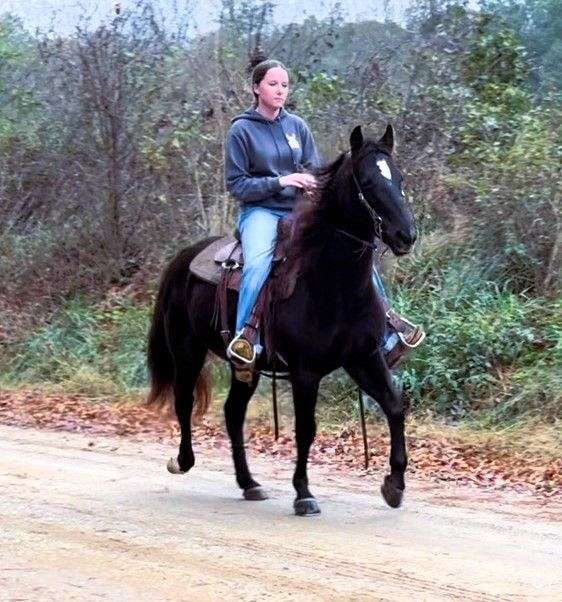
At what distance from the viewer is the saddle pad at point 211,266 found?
8680 mm

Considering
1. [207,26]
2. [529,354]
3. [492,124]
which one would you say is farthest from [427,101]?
[529,354]

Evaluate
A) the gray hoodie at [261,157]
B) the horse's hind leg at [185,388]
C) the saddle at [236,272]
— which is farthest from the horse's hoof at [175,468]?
the gray hoodie at [261,157]

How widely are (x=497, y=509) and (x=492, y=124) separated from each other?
7960 millimetres

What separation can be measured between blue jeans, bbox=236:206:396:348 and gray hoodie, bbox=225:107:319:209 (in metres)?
0.13

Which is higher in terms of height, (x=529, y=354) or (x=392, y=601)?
(x=392, y=601)

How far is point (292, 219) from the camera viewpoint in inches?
329

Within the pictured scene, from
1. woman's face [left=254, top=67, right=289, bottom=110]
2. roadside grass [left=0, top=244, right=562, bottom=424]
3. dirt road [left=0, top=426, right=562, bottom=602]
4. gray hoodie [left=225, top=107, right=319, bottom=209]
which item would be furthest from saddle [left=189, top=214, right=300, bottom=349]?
roadside grass [left=0, top=244, right=562, bottom=424]

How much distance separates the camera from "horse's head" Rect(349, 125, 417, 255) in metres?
7.50

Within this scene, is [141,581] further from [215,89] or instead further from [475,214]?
[215,89]

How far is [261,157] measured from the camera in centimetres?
852

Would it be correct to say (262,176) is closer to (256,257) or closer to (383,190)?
(256,257)

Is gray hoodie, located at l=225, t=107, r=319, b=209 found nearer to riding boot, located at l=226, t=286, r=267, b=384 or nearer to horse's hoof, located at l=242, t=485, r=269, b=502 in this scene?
riding boot, located at l=226, t=286, r=267, b=384

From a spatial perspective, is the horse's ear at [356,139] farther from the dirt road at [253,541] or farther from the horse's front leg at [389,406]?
the dirt road at [253,541]

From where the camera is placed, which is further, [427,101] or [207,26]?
[207,26]
